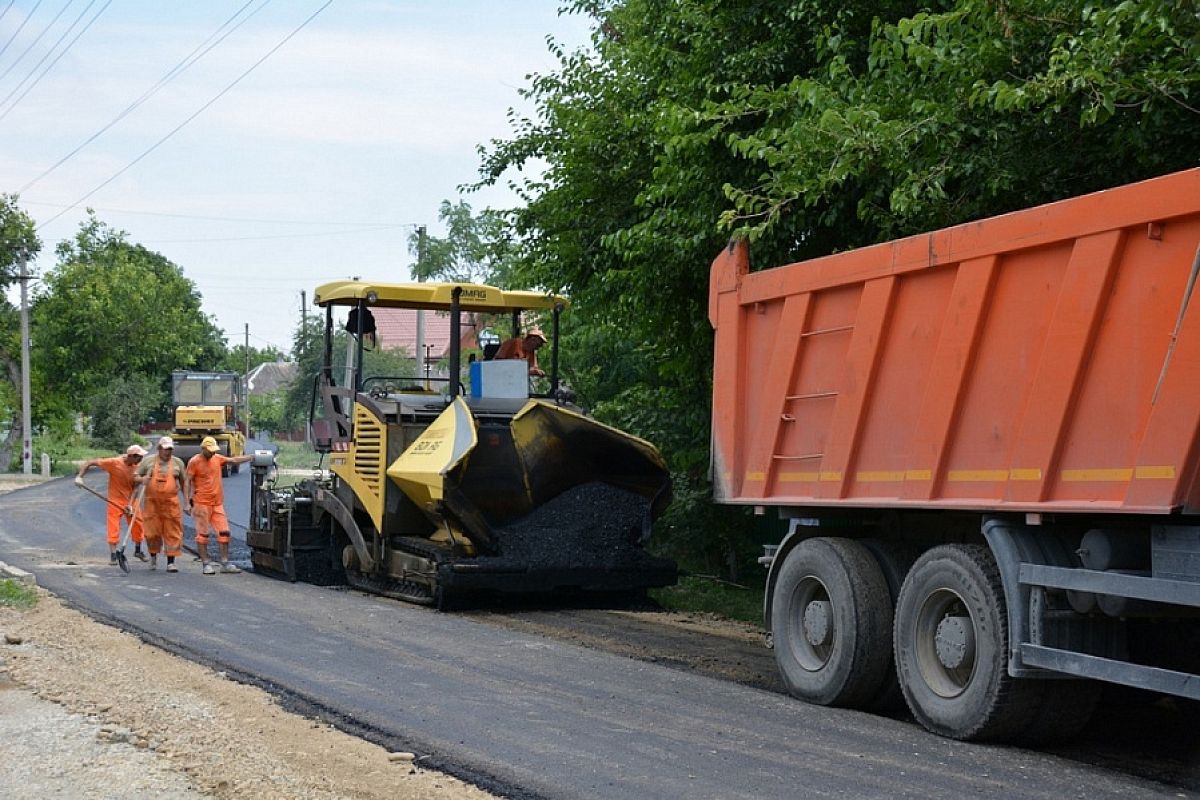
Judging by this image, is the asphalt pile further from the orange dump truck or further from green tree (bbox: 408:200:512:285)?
green tree (bbox: 408:200:512:285)

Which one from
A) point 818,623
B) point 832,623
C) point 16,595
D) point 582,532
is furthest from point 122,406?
point 832,623

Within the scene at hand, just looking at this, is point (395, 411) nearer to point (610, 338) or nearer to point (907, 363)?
point (610, 338)

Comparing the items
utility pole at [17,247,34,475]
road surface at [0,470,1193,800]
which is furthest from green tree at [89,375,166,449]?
road surface at [0,470,1193,800]

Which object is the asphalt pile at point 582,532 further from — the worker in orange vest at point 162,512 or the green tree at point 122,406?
the green tree at point 122,406

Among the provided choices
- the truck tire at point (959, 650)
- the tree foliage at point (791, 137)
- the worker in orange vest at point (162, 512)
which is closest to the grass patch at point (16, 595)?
the worker in orange vest at point (162, 512)

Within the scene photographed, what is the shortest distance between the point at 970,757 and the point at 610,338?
10.7 meters

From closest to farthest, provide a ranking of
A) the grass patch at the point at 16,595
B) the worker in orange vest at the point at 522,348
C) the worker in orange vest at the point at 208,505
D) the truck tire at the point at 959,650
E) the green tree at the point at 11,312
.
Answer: the truck tire at the point at 959,650 → the grass patch at the point at 16,595 → the worker in orange vest at the point at 522,348 → the worker in orange vest at the point at 208,505 → the green tree at the point at 11,312

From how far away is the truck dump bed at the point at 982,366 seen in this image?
6086 mm

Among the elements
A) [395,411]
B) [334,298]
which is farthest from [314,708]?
[334,298]

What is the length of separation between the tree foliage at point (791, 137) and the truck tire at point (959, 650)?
2290mm

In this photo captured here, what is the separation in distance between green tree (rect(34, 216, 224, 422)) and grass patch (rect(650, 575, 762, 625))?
41169mm

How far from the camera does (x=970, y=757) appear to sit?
6742 millimetres

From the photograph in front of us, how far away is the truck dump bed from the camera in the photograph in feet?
20.0

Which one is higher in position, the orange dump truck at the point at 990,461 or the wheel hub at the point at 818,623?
the orange dump truck at the point at 990,461
